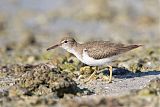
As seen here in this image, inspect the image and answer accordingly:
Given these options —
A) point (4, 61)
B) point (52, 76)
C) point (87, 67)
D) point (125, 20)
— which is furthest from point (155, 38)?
point (52, 76)

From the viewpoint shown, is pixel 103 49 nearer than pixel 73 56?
Yes

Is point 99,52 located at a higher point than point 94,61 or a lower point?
higher

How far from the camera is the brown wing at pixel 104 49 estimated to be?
1198 cm

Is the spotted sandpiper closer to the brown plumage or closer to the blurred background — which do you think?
the brown plumage

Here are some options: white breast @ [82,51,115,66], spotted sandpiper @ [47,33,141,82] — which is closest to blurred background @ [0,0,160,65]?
spotted sandpiper @ [47,33,141,82]

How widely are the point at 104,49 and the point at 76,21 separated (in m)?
13.1

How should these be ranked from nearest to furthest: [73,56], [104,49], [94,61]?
[94,61]
[104,49]
[73,56]

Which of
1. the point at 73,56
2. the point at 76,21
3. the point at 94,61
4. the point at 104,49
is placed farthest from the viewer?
the point at 76,21

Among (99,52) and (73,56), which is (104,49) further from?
(73,56)

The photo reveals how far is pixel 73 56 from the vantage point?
1502 centimetres

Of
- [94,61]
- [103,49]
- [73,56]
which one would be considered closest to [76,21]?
[73,56]

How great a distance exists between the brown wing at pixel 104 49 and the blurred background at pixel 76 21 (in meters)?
6.64

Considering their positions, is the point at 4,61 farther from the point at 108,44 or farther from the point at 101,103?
the point at 101,103

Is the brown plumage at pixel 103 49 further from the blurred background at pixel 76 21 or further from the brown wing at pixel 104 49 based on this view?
the blurred background at pixel 76 21
